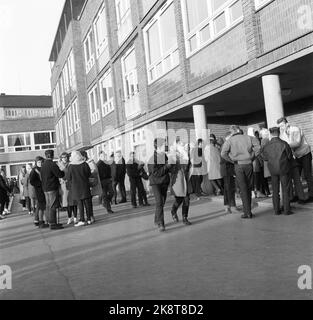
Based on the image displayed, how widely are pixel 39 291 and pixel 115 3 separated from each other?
17.1m

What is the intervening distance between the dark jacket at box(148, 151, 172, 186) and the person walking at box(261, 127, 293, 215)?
76.4 inches

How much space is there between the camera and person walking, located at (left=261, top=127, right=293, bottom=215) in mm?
7809

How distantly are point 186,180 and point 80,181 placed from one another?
257 cm

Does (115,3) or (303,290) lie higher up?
(115,3)

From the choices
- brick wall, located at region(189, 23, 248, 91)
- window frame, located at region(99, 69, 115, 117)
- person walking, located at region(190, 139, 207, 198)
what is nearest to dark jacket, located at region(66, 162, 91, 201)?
person walking, located at region(190, 139, 207, 198)

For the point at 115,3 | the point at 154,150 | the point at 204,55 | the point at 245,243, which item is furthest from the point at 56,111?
the point at 245,243

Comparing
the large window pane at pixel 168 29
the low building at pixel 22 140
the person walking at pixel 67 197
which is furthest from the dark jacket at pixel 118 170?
the low building at pixel 22 140

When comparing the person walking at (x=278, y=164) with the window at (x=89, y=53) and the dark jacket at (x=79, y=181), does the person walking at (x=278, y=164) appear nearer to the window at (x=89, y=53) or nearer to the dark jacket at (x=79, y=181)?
the dark jacket at (x=79, y=181)

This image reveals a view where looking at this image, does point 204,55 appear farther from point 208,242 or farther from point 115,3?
point 115,3

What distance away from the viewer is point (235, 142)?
26.9 ft

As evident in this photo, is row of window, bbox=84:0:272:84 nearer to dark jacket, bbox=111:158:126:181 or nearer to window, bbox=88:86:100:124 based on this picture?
dark jacket, bbox=111:158:126:181

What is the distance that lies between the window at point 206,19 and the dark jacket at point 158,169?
449 cm

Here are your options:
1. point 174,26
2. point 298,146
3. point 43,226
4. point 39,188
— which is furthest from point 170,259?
point 174,26

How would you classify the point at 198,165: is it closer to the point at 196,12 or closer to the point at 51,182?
the point at 196,12
